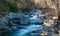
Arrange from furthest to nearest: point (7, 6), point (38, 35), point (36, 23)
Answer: point (7, 6), point (36, 23), point (38, 35)

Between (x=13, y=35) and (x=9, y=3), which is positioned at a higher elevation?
(x=9, y=3)

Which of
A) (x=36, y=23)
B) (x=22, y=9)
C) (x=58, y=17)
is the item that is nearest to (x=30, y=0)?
(x=22, y=9)

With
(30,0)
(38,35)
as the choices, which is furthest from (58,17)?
(30,0)

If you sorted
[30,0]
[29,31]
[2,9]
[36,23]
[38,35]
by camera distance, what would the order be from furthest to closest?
[30,0], [2,9], [36,23], [29,31], [38,35]

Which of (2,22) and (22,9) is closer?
(2,22)

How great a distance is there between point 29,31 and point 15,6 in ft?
26.6

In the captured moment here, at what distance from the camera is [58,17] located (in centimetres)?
1248

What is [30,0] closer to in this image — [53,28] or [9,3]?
[9,3]

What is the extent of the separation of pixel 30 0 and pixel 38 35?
687 inches

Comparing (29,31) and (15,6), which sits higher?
(15,6)

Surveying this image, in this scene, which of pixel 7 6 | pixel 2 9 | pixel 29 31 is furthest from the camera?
pixel 7 6

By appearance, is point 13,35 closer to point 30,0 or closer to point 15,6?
point 15,6

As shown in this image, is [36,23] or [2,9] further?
[2,9]

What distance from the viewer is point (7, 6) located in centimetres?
1906
